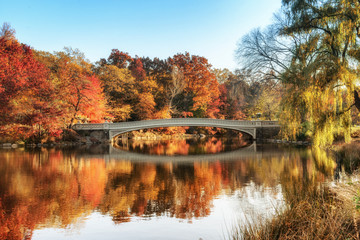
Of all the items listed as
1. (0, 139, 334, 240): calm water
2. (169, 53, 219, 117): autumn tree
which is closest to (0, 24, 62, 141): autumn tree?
(0, 139, 334, 240): calm water

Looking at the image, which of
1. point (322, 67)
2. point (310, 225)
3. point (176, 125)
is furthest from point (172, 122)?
point (310, 225)

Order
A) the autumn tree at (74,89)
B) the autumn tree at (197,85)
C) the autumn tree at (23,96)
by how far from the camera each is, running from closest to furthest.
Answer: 1. the autumn tree at (23,96)
2. the autumn tree at (74,89)
3. the autumn tree at (197,85)

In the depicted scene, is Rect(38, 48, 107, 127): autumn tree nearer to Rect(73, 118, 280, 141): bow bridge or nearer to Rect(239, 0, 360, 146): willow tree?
Rect(73, 118, 280, 141): bow bridge

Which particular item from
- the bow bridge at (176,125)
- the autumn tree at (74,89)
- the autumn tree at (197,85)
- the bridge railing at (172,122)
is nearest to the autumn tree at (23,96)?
the autumn tree at (74,89)

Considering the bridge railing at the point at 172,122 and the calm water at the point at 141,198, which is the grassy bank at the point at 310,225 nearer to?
the calm water at the point at 141,198

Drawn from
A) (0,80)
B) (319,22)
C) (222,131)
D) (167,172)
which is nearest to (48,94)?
(0,80)

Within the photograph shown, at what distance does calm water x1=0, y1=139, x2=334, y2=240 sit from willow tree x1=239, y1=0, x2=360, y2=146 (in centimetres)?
210

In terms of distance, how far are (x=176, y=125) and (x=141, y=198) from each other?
2302 centimetres

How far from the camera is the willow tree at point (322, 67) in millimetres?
10375

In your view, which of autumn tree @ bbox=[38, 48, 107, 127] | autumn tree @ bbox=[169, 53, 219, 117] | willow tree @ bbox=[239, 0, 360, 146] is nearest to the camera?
willow tree @ bbox=[239, 0, 360, 146]

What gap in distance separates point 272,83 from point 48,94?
1867cm

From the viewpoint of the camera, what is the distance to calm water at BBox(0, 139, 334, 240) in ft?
18.9

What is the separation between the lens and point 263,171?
1230 cm

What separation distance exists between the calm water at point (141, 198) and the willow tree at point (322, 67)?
2.10 metres
